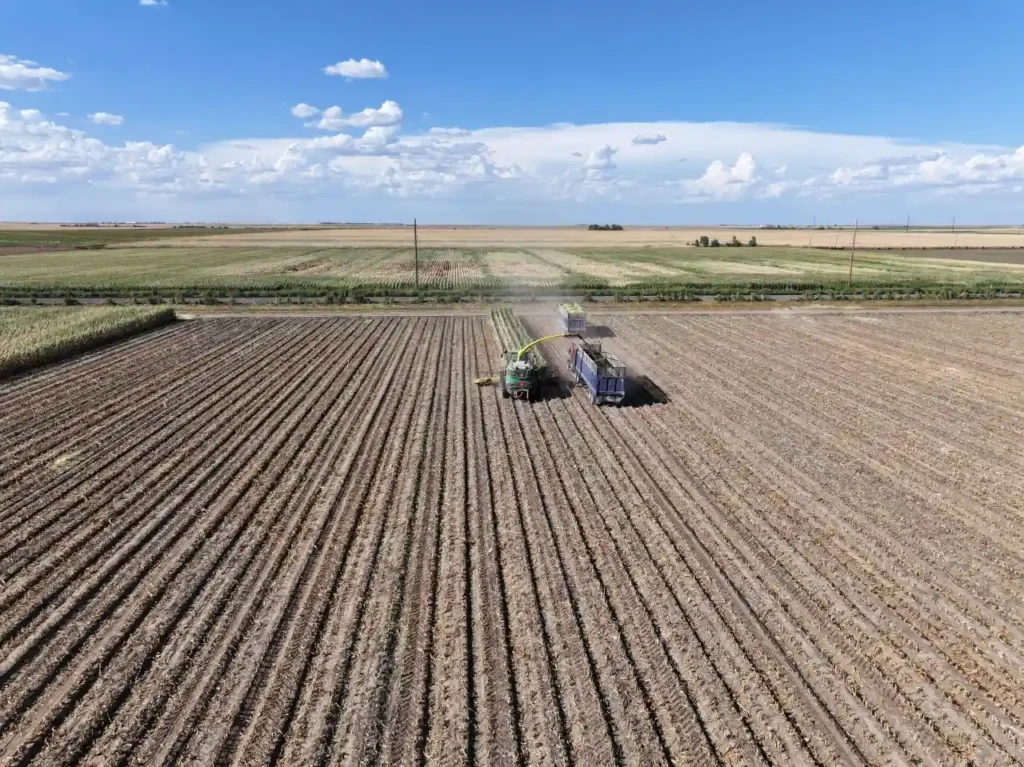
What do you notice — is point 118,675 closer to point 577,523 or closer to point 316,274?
point 577,523

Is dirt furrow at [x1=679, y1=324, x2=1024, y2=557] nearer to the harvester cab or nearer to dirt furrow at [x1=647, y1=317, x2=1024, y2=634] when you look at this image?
dirt furrow at [x1=647, y1=317, x2=1024, y2=634]

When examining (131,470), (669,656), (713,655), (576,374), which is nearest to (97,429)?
(131,470)

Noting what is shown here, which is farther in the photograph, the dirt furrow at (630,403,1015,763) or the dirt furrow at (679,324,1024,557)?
the dirt furrow at (679,324,1024,557)

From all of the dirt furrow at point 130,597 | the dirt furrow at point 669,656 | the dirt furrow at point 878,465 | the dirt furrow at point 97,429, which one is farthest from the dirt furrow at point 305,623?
the dirt furrow at point 878,465

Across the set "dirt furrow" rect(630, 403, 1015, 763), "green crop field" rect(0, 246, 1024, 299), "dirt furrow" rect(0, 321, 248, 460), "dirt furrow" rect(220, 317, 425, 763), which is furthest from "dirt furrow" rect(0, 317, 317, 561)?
"green crop field" rect(0, 246, 1024, 299)

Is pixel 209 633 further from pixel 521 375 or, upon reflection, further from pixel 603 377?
pixel 603 377

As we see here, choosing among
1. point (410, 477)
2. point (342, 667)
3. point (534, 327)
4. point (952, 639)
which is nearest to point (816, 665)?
point (952, 639)
